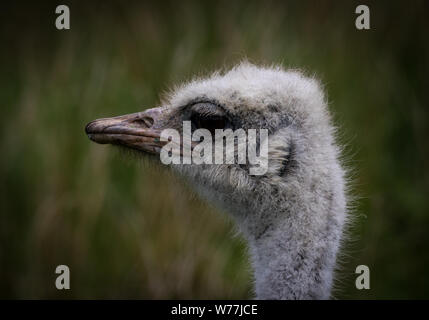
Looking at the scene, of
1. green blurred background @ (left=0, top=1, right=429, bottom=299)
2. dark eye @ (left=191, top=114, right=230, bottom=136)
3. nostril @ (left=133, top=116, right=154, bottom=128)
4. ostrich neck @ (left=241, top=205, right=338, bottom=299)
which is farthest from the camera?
green blurred background @ (left=0, top=1, right=429, bottom=299)

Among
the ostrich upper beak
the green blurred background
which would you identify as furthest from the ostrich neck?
the green blurred background

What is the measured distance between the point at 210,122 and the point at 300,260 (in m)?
0.64

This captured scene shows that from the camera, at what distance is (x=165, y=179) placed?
414 cm

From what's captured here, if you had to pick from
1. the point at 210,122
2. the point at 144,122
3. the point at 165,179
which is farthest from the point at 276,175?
the point at 165,179

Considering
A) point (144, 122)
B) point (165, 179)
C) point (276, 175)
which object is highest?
point (144, 122)

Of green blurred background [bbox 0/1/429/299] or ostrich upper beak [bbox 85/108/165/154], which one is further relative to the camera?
green blurred background [bbox 0/1/429/299]

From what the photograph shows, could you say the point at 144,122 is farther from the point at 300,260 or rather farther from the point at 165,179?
the point at 165,179

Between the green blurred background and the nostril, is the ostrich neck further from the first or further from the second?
the green blurred background

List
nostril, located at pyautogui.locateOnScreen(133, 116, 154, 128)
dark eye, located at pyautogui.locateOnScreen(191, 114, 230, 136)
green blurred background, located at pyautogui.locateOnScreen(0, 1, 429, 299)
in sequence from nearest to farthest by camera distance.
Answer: dark eye, located at pyautogui.locateOnScreen(191, 114, 230, 136), nostril, located at pyautogui.locateOnScreen(133, 116, 154, 128), green blurred background, located at pyautogui.locateOnScreen(0, 1, 429, 299)

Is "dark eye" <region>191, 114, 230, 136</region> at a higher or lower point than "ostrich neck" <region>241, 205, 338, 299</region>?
higher

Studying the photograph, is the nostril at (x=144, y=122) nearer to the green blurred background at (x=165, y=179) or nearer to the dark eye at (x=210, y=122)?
the dark eye at (x=210, y=122)

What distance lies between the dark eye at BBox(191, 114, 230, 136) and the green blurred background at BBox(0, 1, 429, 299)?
5.41 ft

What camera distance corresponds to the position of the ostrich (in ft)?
7.91
